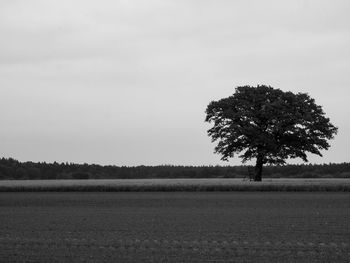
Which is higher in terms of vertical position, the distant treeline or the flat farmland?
the distant treeline

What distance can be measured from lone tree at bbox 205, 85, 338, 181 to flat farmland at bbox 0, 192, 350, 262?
26.2 meters

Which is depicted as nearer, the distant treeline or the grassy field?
the grassy field

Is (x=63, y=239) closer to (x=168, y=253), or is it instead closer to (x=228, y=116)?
(x=168, y=253)

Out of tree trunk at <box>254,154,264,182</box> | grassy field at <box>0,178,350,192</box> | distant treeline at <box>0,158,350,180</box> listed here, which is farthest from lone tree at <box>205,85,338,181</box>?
distant treeline at <box>0,158,350,180</box>

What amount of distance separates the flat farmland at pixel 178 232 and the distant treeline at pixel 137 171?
61.3 meters

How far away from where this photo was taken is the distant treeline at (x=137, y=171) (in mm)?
117688

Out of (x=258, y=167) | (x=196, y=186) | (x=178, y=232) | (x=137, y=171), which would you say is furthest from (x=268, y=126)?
(x=137, y=171)

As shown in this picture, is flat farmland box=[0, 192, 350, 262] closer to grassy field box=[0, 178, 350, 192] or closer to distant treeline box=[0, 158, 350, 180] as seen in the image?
grassy field box=[0, 178, 350, 192]

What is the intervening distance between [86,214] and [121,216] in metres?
2.89

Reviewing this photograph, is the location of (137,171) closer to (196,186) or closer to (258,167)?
(258,167)

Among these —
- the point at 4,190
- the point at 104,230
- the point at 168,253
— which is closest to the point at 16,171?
the point at 4,190

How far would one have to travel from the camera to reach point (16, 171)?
134 m

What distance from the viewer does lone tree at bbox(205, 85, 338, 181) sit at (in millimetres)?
75750

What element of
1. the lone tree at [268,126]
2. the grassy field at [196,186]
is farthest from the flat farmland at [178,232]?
the lone tree at [268,126]
